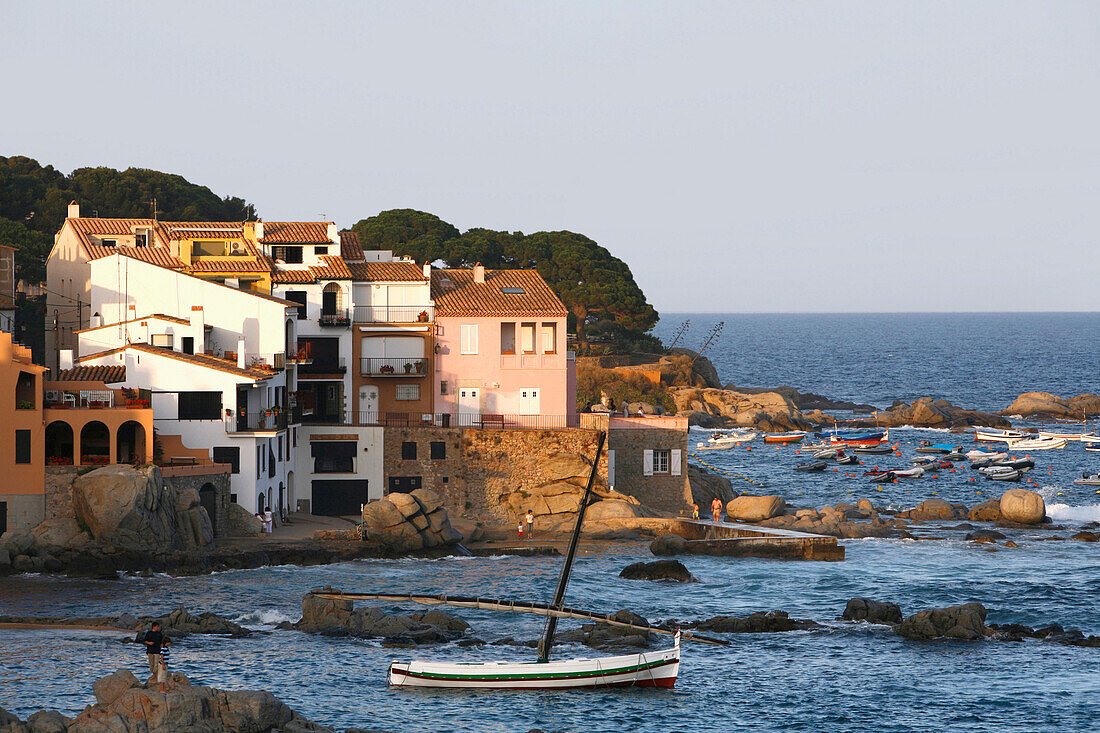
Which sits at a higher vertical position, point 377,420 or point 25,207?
point 25,207

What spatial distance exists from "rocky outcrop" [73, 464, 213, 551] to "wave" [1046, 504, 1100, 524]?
→ 59860mm

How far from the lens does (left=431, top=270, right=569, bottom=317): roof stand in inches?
3349

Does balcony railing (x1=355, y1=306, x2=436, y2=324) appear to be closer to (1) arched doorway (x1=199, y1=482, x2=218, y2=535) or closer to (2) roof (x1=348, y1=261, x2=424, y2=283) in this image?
(2) roof (x1=348, y1=261, x2=424, y2=283)

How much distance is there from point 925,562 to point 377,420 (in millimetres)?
33694

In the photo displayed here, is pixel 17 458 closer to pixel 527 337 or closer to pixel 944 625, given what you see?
pixel 527 337

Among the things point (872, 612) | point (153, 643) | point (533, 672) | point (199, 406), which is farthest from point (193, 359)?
point (872, 612)

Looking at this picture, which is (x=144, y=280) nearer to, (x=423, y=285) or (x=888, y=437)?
(x=423, y=285)

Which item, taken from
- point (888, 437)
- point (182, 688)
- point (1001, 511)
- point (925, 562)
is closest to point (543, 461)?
point (925, 562)

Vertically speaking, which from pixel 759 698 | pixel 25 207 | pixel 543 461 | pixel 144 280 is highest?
pixel 25 207

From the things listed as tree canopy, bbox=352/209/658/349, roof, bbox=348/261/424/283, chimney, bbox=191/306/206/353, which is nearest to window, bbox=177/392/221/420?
chimney, bbox=191/306/206/353

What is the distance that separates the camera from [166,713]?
36.9m

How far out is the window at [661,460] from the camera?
84.2 m

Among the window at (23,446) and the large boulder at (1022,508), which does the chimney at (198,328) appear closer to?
the window at (23,446)

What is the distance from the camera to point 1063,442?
445ft
